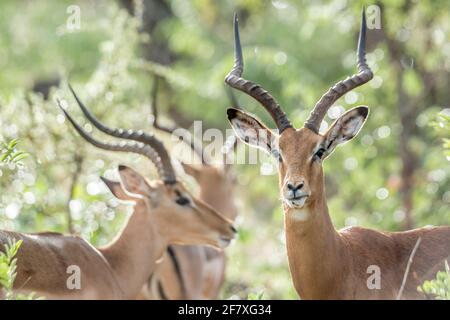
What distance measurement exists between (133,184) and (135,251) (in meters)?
0.65

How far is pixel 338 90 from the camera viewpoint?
24.6 feet

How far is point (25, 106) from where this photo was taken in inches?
442

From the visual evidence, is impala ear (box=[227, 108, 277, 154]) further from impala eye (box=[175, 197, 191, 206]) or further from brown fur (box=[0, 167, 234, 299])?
impala eye (box=[175, 197, 191, 206])

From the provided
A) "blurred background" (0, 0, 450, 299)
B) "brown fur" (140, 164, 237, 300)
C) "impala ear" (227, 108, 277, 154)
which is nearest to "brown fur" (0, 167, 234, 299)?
"blurred background" (0, 0, 450, 299)

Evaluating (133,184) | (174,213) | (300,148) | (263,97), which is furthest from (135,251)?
(300,148)

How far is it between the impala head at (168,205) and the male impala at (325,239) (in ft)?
6.54

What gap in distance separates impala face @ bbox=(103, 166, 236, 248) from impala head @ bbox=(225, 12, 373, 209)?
1756 millimetres

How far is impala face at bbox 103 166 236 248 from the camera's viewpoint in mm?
9289

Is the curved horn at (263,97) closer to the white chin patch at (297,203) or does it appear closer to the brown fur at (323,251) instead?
the brown fur at (323,251)

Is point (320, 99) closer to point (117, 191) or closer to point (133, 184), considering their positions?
point (133, 184)

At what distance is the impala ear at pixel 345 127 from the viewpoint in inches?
290

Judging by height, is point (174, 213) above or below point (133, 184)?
below

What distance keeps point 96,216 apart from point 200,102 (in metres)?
9.21
